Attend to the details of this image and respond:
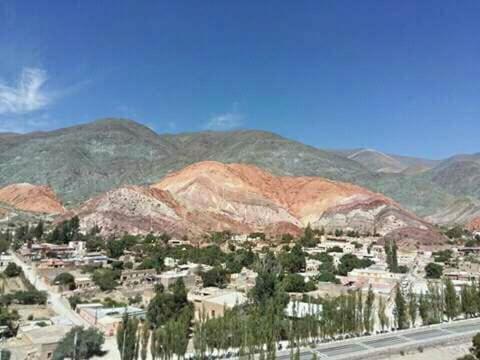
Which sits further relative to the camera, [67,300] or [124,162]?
[124,162]

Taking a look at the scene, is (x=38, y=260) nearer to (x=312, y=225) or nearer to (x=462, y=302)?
(x=462, y=302)

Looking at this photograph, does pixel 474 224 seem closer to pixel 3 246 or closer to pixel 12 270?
pixel 3 246

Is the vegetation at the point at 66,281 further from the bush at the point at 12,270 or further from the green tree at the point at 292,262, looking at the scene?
the green tree at the point at 292,262

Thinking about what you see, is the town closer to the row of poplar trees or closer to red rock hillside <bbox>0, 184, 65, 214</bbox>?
the row of poplar trees

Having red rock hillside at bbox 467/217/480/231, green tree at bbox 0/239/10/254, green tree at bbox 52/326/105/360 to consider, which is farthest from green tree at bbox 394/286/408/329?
red rock hillside at bbox 467/217/480/231

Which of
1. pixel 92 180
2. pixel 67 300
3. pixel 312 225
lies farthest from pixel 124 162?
pixel 67 300

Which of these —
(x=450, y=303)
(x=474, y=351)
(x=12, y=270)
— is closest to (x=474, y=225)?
(x=450, y=303)

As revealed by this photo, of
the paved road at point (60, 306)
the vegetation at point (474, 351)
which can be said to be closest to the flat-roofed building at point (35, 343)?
the paved road at point (60, 306)
